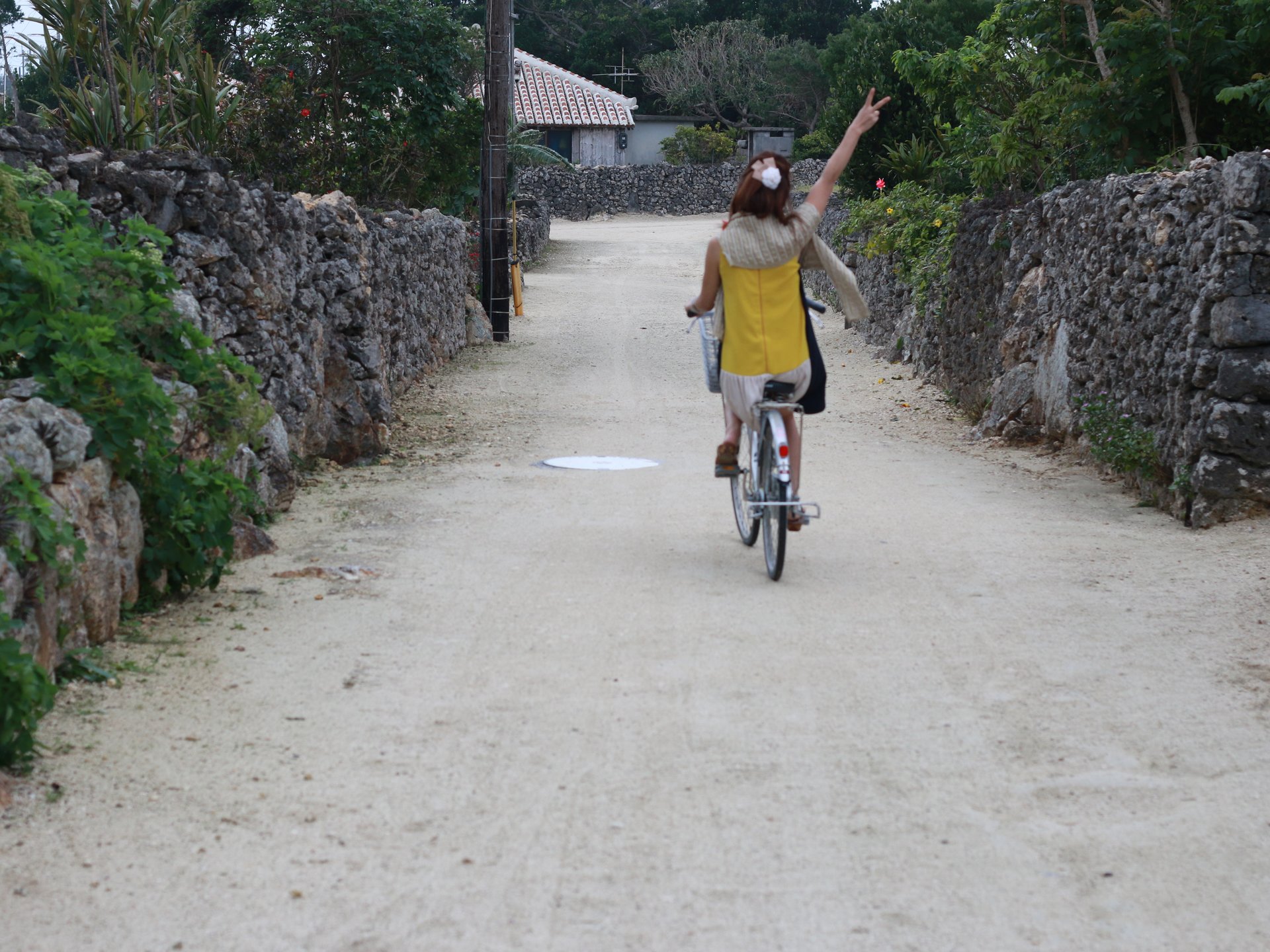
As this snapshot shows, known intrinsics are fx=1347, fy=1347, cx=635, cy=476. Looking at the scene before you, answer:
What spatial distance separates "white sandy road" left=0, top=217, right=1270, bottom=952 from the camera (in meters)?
2.97

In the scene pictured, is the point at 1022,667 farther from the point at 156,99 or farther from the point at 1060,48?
the point at 1060,48

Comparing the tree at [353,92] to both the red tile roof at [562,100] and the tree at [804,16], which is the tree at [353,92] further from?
the tree at [804,16]

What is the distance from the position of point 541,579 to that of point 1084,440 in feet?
16.2

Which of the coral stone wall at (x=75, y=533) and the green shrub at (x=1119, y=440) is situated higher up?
the coral stone wall at (x=75, y=533)

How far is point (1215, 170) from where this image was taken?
7.07 meters

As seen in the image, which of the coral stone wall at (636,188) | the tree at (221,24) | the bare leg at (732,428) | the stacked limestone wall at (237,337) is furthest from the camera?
the coral stone wall at (636,188)

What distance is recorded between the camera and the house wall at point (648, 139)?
2169 inches

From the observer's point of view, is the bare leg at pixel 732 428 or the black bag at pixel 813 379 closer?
the black bag at pixel 813 379

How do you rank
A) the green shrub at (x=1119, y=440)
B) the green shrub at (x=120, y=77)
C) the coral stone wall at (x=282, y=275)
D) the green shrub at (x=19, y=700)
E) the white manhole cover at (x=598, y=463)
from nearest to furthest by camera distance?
the green shrub at (x=19, y=700) < the coral stone wall at (x=282, y=275) < the green shrub at (x=1119, y=440) < the green shrub at (x=120, y=77) < the white manhole cover at (x=598, y=463)

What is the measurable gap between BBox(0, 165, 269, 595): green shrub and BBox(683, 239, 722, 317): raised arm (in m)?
1.99

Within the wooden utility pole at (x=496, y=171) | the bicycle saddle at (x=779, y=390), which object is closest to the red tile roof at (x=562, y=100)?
the wooden utility pole at (x=496, y=171)

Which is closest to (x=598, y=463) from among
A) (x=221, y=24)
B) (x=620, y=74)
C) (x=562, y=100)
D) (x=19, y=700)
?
(x=19, y=700)

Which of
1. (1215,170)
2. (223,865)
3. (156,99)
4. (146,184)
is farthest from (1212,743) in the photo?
(156,99)

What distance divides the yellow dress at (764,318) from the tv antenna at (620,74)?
175ft
